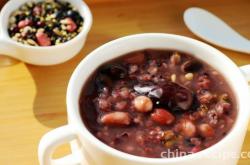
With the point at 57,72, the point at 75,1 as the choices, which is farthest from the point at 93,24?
the point at 57,72

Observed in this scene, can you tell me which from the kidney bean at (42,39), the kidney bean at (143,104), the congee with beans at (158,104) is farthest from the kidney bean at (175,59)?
the kidney bean at (42,39)

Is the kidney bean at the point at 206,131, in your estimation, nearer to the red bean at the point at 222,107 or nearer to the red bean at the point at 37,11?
the red bean at the point at 222,107

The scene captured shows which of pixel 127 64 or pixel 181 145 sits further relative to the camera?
pixel 127 64

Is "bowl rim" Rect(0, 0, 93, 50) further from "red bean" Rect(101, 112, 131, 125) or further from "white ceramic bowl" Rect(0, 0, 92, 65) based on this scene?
"red bean" Rect(101, 112, 131, 125)

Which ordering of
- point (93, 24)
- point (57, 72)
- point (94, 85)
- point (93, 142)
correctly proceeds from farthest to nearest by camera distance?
1. point (93, 24)
2. point (57, 72)
3. point (94, 85)
4. point (93, 142)

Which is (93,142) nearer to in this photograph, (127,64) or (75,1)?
(127,64)

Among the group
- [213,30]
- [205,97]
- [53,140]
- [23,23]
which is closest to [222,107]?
[205,97]
